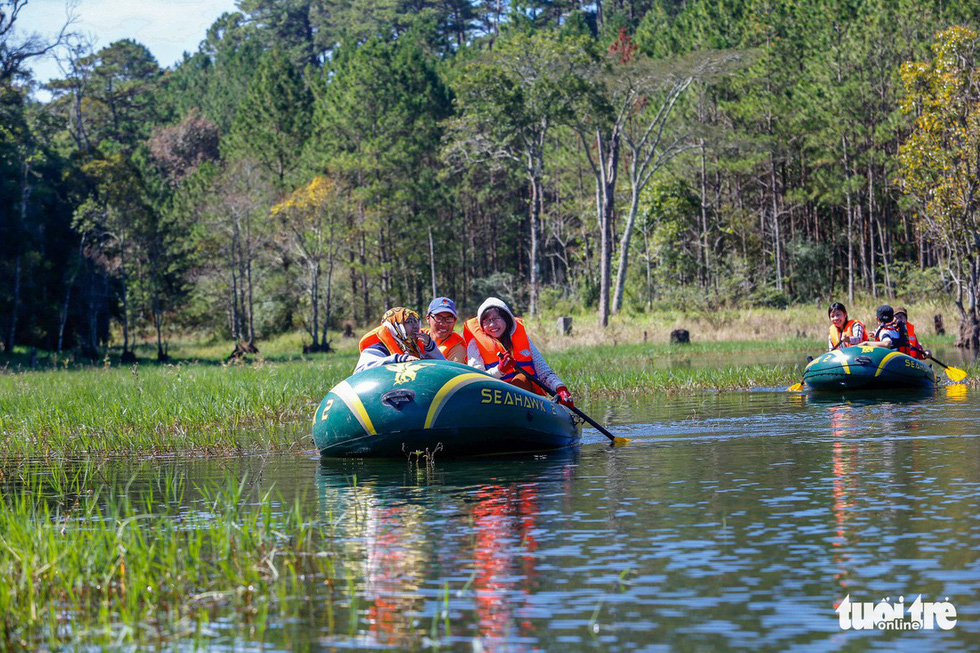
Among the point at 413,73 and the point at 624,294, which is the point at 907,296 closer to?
the point at 624,294

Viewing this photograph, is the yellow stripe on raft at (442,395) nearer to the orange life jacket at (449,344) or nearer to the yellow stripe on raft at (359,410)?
the yellow stripe on raft at (359,410)

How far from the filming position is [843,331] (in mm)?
20688

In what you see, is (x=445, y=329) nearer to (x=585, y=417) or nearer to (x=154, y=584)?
(x=585, y=417)

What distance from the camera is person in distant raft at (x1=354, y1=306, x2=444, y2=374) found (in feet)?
40.3

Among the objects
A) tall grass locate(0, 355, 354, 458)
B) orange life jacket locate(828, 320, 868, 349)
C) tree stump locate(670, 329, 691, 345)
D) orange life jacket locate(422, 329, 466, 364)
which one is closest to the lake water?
tall grass locate(0, 355, 354, 458)

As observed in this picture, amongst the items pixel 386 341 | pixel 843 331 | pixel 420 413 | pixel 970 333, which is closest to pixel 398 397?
pixel 420 413

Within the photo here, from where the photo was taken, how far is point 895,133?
4828 centimetres

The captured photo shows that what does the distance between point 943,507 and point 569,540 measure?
2.72m

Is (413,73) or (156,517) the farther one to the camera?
(413,73)

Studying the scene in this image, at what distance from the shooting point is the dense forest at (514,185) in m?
47.1

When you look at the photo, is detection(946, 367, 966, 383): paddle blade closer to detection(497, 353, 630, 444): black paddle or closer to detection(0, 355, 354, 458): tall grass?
detection(497, 353, 630, 444): black paddle

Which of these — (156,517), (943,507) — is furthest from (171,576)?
(943,507)

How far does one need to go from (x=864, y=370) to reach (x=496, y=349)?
813 centimetres

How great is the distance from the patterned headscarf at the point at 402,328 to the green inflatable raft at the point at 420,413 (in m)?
0.72
